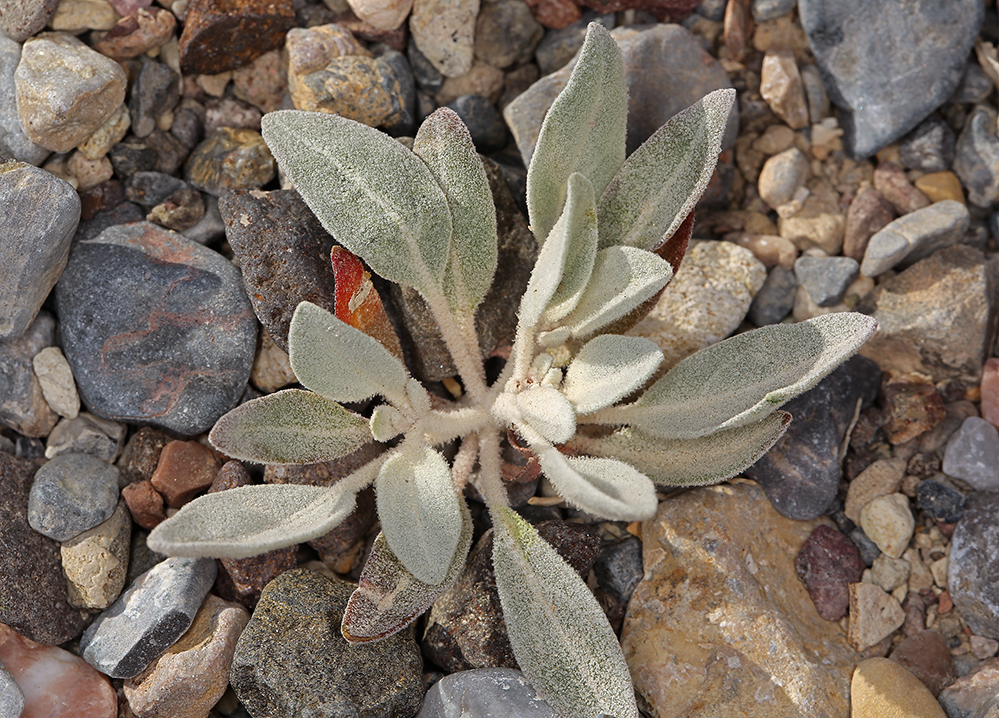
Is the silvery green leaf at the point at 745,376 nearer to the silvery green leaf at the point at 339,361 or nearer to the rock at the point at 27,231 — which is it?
the silvery green leaf at the point at 339,361

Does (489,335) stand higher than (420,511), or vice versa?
(489,335)

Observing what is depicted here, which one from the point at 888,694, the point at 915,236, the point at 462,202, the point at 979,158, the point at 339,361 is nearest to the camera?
the point at 339,361

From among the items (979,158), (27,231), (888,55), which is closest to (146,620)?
(27,231)

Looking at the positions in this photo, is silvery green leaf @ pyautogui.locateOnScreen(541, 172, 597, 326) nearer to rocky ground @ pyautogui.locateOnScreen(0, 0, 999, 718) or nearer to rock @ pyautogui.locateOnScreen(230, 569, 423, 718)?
rocky ground @ pyautogui.locateOnScreen(0, 0, 999, 718)

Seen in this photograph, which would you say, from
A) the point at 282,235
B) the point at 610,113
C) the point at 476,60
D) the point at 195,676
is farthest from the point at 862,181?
the point at 195,676

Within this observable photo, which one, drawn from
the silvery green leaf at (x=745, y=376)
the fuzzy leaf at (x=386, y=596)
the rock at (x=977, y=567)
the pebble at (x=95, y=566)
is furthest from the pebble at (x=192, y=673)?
the rock at (x=977, y=567)

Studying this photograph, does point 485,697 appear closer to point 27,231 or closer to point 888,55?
point 27,231
